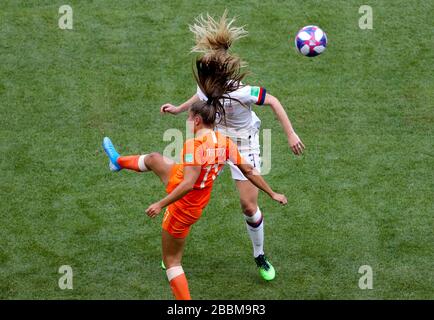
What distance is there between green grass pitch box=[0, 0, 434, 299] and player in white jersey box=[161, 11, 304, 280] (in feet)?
1.76

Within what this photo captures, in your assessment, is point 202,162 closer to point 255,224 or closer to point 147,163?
point 147,163

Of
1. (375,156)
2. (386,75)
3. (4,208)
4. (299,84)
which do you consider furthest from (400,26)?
(4,208)

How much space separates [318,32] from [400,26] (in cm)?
323

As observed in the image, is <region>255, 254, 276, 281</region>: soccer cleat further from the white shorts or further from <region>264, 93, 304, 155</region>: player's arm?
<region>264, 93, 304, 155</region>: player's arm

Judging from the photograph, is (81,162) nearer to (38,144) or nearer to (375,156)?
(38,144)

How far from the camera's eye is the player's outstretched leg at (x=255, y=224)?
8750mm

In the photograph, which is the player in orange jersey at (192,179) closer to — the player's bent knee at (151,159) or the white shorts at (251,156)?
the player's bent knee at (151,159)

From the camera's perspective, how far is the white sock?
883cm

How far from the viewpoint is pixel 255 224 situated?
29.0ft

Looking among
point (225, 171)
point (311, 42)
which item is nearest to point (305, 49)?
point (311, 42)

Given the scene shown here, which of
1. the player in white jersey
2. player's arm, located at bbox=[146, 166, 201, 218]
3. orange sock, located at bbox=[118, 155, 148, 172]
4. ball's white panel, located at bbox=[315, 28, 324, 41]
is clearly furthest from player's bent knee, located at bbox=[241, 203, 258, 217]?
ball's white panel, located at bbox=[315, 28, 324, 41]

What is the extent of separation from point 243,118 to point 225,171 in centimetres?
224

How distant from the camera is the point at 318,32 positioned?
10.3m
